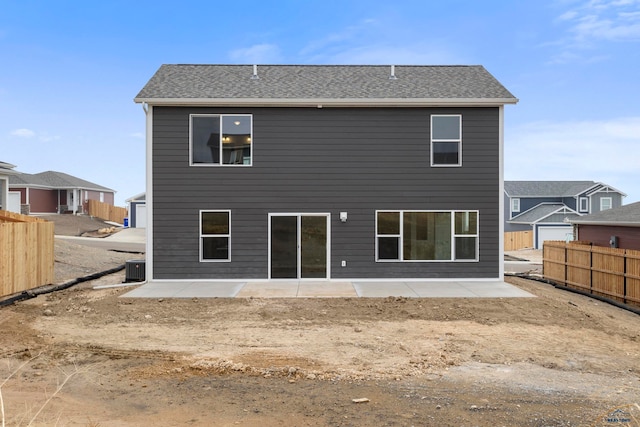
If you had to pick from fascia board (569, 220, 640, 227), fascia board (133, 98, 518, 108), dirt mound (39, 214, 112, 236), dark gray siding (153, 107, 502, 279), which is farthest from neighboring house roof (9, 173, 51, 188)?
fascia board (569, 220, 640, 227)

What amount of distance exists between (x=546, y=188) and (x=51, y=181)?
164ft

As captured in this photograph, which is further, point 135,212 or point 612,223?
point 135,212

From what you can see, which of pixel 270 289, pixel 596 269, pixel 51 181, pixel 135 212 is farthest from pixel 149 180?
pixel 51 181

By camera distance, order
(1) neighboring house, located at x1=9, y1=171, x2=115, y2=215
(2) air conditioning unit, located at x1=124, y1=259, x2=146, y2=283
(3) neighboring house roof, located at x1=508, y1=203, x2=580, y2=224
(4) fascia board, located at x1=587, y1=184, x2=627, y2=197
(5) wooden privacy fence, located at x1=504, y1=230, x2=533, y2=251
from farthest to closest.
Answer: (4) fascia board, located at x1=587, y1=184, x2=627, y2=197, (1) neighboring house, located at x1=9, y1=171, x2=115, y2=215, (3) neighboring house roof, located at x1=508, y1=203, x2=580, y2=224, (5) wooden privacy fence, located at x1=504, y1=230, x2=533, y2=251, (2) air conditioning unit, located at x1=124, y1=259, x2=146, y2=283

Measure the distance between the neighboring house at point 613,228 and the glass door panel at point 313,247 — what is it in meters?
10.9

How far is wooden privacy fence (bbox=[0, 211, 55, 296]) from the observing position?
10906 millimetres

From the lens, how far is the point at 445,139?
13266mm

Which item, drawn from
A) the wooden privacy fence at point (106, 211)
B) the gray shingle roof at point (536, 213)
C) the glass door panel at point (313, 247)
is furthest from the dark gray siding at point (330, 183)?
the wooden privacy fence at point (106, 211)

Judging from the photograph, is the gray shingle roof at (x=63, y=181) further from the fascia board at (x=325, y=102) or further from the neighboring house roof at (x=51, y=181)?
the fascia board at (x=325, y=102)

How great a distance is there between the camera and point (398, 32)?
2197 centimetres

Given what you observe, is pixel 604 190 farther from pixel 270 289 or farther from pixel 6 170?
pixel 6 170

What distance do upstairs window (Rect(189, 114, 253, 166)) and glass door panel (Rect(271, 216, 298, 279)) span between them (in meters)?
2.16

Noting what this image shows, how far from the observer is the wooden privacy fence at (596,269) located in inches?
483

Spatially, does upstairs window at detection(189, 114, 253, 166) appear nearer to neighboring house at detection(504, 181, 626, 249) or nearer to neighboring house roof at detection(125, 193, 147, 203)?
neighboring house roof at detection(125, 193, 147, 203)
